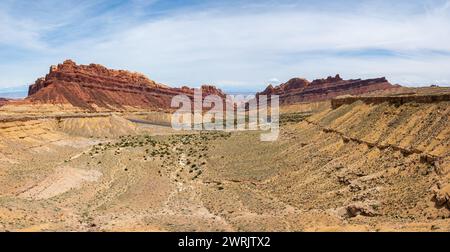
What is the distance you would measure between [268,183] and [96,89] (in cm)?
14534

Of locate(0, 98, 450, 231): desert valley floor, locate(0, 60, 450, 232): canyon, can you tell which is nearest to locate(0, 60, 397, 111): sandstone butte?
locate(0, 60, 450, 232): canyon

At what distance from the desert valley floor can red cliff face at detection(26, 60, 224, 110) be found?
104 m

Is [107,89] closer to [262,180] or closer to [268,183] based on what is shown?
[262,180]

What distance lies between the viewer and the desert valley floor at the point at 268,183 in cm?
2181

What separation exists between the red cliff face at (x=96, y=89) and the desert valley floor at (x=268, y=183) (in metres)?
104

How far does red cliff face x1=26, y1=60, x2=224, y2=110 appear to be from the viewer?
149 m

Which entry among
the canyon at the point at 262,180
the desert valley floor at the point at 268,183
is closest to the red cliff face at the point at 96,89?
the canyon at the point at 262,180

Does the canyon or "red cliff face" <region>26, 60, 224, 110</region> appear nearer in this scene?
the canyon

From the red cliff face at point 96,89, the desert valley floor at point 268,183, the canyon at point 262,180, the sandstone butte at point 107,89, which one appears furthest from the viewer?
the sandstone butte at point 107,89

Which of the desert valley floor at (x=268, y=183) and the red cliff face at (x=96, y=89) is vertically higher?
the red cliff face at (x=96, y=89)

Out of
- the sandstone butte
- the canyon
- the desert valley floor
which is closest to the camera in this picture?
the desert valley floor

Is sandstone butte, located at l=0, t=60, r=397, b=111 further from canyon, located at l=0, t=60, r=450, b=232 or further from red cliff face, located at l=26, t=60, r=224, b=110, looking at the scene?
canyon, located at l=0, t=60, r=450, b=232

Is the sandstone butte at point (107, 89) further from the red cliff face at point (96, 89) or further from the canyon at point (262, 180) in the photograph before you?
the canyon at point (262, 180)

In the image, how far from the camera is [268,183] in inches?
1280
